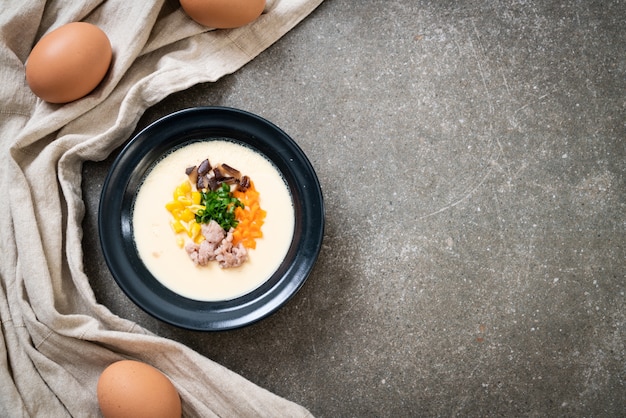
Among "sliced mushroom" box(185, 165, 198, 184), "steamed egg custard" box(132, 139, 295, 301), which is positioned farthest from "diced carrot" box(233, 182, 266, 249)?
"sliced mushroom" box(185, 165, 198, 184)

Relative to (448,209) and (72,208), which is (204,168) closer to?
(72,208)

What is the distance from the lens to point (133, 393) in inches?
56.1

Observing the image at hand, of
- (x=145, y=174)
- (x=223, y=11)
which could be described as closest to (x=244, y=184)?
(x=145, y=174)

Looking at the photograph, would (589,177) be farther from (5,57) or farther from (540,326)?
(5,57)

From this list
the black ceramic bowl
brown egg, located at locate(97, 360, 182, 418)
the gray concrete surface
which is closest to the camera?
brown egg, located at locate(97, 360, 182, 418)

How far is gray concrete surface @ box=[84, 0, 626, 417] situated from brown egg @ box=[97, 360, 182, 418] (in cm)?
19

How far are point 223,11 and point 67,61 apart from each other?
1.42 feet

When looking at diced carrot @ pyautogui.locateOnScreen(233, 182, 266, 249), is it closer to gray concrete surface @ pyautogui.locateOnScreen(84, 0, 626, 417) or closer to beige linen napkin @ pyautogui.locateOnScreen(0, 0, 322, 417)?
gray concrete surface @ pyautogui.locateOnScreen(84, 0, 626, 417)

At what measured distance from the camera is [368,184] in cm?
173

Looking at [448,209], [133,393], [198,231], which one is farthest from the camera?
[448,209]

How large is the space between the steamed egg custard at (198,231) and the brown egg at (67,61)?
299 millimetres

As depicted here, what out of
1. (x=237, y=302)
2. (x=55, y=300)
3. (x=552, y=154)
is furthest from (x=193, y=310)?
(x=552, y=154)

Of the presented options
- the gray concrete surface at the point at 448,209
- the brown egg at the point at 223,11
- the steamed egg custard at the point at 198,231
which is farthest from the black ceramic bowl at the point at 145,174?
the brown egg at the point at 223,11

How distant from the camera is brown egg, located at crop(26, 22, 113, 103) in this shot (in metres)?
1.50
